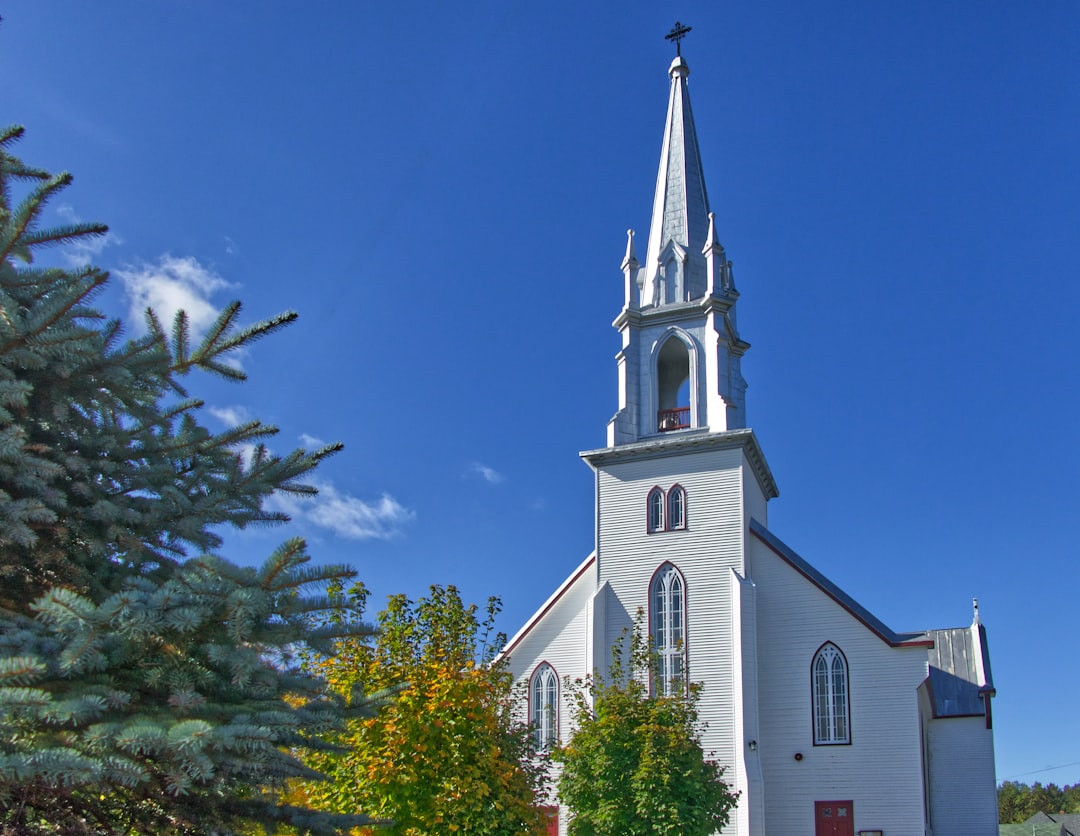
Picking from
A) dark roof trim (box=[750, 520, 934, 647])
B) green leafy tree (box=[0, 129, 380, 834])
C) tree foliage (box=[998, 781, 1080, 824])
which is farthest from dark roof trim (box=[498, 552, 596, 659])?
tree foliage (box=[998, 781, 1080, 824])

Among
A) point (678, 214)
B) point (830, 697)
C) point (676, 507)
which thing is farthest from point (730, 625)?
point (678, 214)

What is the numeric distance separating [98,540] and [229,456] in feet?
4.21

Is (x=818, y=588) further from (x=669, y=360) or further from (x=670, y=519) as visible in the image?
(x=669, y=360)

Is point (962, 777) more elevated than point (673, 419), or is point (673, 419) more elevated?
point (673, 419)

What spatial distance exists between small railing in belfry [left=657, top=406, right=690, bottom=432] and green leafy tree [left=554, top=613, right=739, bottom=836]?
9.70 metres

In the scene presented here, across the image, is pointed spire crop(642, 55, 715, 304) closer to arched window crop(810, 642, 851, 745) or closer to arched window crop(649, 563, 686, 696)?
arched window crop(649, 563, 686, 696)

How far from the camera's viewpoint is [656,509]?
30.1 metres

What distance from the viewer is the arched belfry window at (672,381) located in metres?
31.4

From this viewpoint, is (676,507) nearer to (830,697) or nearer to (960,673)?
(830,697)

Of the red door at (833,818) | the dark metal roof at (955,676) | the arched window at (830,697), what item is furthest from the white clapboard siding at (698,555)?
the dark metal roof at (955,676)

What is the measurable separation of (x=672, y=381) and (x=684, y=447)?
4.27m

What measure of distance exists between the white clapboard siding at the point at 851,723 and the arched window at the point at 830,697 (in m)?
0.16

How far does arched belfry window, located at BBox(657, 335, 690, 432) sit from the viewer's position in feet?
103

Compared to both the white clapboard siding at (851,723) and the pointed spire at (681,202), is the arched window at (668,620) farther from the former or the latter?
the pointed spire at (681,202)
